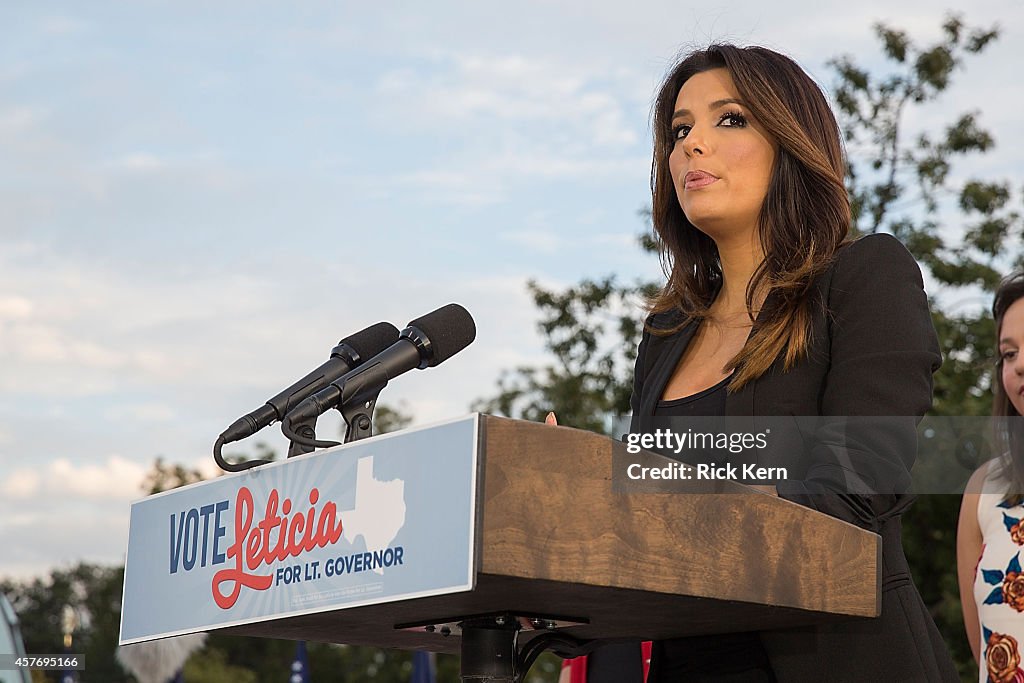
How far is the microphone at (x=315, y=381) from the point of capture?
2.01 metres

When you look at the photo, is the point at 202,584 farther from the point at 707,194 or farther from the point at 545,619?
the point at 707,194

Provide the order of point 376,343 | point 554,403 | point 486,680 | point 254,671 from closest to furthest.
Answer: point 486,680
point 376,343
point 554,403
point 254,671

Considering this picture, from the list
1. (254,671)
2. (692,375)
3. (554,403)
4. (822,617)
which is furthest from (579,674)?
(254,671)

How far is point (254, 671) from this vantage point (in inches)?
1375

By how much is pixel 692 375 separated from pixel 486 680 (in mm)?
768

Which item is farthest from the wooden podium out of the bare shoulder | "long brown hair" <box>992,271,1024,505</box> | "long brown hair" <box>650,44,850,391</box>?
the bare shoulder

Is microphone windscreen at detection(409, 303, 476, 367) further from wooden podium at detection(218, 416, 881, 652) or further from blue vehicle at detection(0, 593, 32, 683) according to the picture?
blue vehicle at detection(0, 593, 32, 683)

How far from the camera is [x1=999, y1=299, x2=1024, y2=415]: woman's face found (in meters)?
3.07

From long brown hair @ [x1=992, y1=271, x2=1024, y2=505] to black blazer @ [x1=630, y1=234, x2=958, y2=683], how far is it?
128cm

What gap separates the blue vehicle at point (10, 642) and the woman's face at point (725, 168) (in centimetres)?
155

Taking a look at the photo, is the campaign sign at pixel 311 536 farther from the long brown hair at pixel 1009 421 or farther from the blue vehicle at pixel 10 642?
the long brown hair at pixel 1009 421

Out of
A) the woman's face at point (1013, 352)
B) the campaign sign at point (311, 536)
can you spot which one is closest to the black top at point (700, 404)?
the campaign sign at point (311, 536)

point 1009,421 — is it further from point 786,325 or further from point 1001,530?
point 786,325

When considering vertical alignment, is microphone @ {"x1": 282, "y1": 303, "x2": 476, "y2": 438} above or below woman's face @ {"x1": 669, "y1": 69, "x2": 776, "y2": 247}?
below
